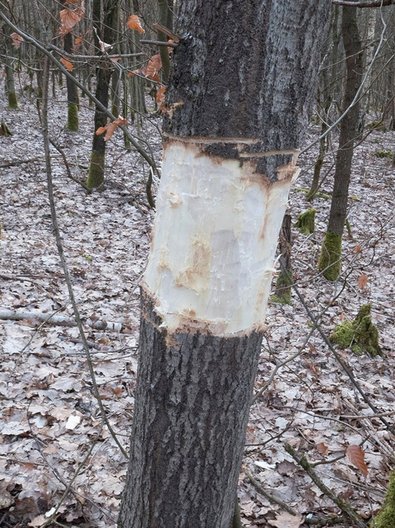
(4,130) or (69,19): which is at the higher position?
(69,19)

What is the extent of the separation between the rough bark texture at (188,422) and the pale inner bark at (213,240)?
7 centimetres

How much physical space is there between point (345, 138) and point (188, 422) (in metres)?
5.50

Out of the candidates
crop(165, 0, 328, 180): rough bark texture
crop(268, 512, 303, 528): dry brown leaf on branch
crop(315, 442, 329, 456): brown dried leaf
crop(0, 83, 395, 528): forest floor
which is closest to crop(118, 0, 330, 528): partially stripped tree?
crop(165, 0, 328, 180): rough bark texture

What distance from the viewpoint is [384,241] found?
8.14m

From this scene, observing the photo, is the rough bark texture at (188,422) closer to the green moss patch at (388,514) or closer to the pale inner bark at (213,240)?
the pale inner bark at (213,240)

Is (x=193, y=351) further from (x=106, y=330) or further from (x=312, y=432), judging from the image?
(x=106, y=330)

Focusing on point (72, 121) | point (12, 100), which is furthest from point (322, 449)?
point (12, 100)

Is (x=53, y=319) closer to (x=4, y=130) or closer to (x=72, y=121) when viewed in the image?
(x=4, y=130)

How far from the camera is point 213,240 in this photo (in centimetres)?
124

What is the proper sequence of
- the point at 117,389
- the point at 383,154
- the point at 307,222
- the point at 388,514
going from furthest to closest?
1. the point at 383,154
2. the point at 307,222
3. the point at 117,389
4. the point at 388,514

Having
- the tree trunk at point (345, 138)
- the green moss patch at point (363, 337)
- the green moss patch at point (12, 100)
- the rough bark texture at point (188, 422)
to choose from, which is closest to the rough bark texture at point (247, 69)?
the rough bark texture at point (188, 422)

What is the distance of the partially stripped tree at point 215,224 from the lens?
45.8 inches

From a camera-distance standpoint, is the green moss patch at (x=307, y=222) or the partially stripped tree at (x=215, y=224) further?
the green moss patch at (x=307, y=222)

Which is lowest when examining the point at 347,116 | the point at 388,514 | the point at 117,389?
the point at 117,389
